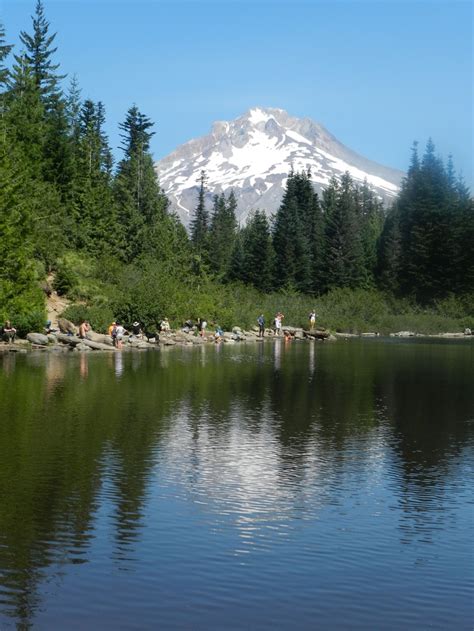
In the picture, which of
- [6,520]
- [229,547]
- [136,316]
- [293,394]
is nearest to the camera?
[229,547]

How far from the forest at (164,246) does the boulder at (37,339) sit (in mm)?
1389

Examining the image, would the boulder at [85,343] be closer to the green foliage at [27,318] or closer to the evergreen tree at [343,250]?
the green foliage at [27,318]

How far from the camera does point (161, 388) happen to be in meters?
31.4

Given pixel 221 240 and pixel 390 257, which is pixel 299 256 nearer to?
pixel 390 257

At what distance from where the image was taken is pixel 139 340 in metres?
57.9

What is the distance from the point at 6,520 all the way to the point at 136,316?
4875cm

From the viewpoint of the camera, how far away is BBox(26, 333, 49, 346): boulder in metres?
51.5

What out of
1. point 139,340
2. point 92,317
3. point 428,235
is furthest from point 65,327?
point 428,235

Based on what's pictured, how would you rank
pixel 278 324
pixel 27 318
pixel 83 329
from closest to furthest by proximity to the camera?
pixel 27 318
pixel 83 329
pixel 278 324

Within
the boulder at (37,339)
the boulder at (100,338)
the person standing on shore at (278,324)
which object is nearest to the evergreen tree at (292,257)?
the person standing on shore at (278,324)

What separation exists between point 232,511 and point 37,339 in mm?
39172

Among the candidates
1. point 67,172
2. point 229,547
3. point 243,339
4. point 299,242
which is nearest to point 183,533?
point 229,547

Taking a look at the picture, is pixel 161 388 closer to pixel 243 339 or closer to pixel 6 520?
pixel 6 520

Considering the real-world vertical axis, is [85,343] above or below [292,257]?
below
